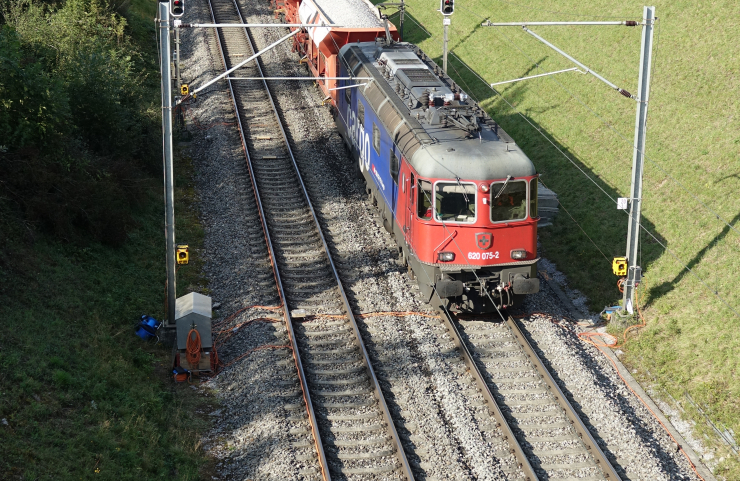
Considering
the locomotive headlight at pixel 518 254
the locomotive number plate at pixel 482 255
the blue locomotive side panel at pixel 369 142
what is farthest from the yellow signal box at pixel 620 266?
the blue locomotive side panel at pixel 369 142

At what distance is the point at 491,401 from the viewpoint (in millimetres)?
13117

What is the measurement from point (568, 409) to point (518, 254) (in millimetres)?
3443

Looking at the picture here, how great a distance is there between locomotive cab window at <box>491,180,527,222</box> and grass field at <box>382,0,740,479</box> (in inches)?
138

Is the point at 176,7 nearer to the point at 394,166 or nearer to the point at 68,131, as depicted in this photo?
the point at 68,131

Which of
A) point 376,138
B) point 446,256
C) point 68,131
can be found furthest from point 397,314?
point 68,131

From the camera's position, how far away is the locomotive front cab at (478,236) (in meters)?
14.9

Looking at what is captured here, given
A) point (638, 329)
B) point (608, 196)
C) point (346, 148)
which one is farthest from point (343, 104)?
point (638, 329)

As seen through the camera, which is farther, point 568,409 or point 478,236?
point 478,236

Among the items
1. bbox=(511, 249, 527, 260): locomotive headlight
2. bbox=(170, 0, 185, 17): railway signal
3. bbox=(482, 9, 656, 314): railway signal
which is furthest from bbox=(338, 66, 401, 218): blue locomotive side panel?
bbox=(170, 0, 185, 17): railway signal

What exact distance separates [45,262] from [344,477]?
25.3 feet

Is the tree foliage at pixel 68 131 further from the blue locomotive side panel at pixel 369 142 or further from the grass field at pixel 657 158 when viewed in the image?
the grass field at pixel 657 158

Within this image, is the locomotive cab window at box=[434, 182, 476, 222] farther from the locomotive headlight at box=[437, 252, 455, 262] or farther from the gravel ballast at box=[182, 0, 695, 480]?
the gravel ballast at box=[182, 0, 695, 480]

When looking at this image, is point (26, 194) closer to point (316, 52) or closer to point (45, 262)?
point (45, 262)

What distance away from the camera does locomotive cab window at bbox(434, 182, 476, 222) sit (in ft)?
48.9
